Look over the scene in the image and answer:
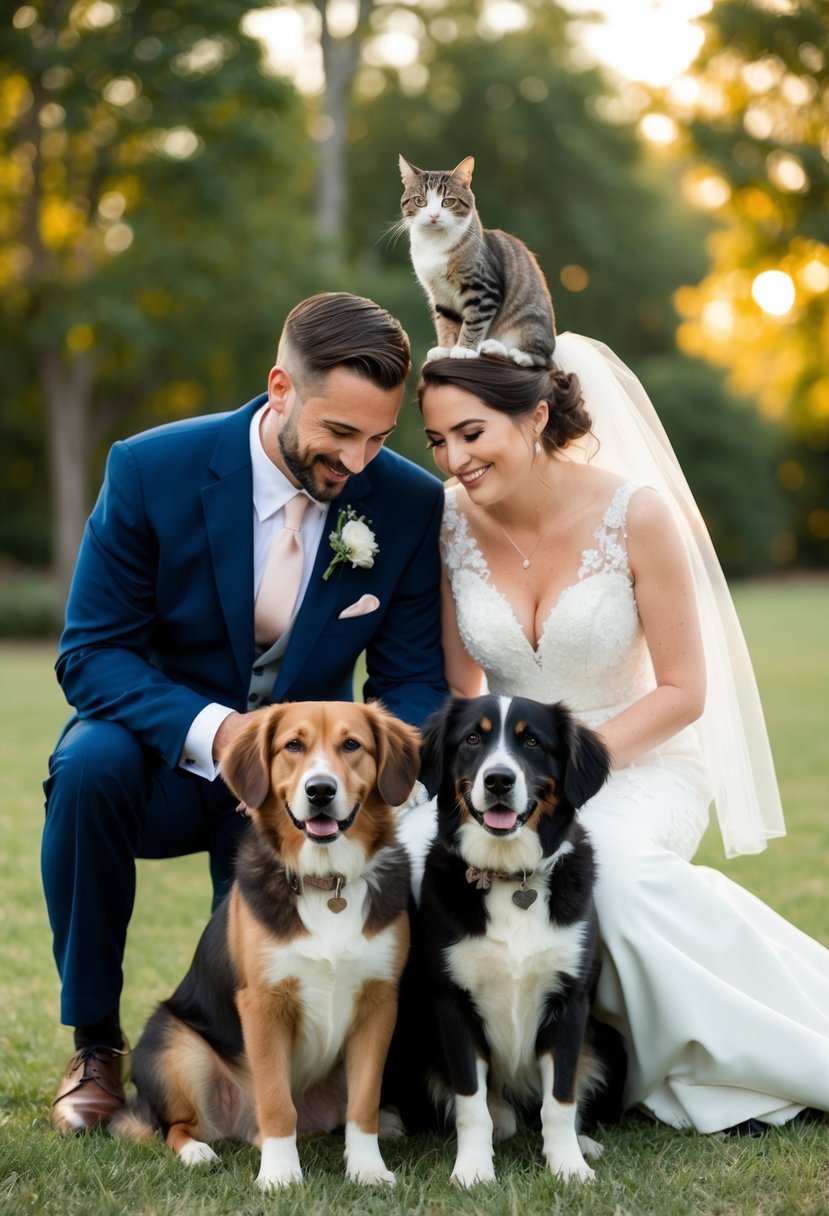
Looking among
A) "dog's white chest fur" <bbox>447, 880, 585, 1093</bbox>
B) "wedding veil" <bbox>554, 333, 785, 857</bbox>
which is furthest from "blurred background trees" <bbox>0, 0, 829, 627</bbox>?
"dog's white chest fur" <bbox>447, 880, 585, 1093</bbox>

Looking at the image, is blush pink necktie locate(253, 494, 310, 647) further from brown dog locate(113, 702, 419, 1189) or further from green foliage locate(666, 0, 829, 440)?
green foliage locate(666, 0, 829, 440)

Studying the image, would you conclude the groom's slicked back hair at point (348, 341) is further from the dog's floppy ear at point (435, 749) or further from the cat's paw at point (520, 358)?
the dog's floppy ear at point (435, 749)

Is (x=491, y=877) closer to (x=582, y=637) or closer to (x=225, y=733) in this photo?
(x=225, y=733)

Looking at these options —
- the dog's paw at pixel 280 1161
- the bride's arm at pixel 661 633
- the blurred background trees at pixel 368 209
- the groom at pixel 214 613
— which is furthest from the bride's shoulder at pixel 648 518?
the blurred background trees at pixel 368 209

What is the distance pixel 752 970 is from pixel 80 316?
62.8 feet

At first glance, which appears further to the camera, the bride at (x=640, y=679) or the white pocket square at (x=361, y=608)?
the white pocket square at (x=361, y=608)

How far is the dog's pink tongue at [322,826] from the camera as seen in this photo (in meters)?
3.40

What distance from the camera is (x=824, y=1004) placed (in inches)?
156

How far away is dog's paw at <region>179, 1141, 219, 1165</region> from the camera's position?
349 centimetres

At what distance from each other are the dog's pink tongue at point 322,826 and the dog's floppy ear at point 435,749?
344 mm

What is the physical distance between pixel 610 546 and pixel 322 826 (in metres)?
1.60

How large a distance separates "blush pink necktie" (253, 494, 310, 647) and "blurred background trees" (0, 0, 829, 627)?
19.2 ft

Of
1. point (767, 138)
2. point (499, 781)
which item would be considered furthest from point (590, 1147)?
point (767, 138)

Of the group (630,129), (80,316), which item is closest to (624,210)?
(630,129)
